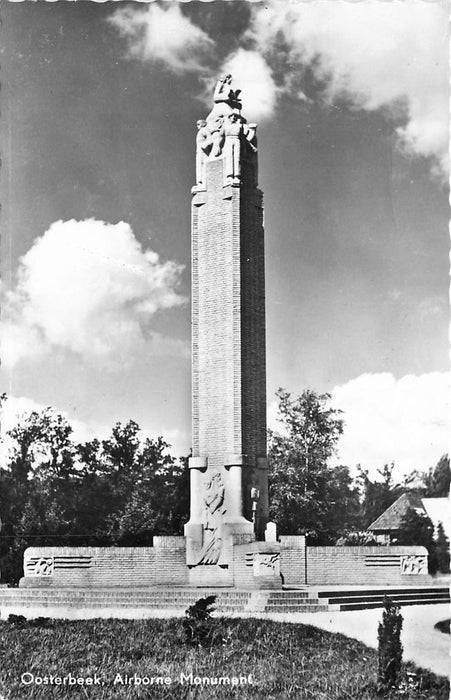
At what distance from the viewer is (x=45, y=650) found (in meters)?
19.0

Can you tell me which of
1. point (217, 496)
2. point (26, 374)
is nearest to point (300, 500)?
point (26, 374)

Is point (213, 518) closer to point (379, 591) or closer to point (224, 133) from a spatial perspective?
point (379, 591)

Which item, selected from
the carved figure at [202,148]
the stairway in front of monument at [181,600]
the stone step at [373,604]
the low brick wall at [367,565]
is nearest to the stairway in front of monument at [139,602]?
the stairway in front of monument at [181,600]

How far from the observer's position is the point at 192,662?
17.9 m

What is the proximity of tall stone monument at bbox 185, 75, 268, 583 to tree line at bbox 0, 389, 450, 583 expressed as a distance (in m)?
10.4

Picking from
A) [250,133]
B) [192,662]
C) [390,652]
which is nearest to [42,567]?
[192,662]

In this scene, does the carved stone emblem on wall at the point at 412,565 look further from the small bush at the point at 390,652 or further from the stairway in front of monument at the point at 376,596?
Result: the small bush at the point at 390,652

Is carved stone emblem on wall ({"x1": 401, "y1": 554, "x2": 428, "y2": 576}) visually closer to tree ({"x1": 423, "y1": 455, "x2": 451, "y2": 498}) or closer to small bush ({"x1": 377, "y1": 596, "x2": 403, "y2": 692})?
small bush ({"x1": 377, "y1": 596, "x2": 403, "y2": 692})

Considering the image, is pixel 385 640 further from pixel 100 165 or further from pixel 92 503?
pixel 92 503

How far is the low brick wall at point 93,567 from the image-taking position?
1064 inches

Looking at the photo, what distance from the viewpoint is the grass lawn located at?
1622cm

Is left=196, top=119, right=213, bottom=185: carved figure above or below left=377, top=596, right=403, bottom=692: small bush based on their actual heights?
above

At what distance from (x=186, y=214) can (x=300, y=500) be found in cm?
1273

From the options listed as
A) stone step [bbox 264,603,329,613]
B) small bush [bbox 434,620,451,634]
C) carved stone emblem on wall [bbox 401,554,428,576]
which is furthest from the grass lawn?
carved stone emblem on wall [bbox 401,554,428,576]
